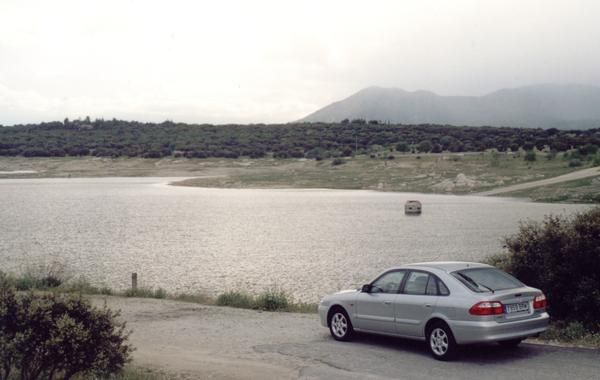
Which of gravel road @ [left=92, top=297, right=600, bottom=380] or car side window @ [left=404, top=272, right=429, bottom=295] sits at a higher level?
car side window @ [left=404, top=272, right=429, bottom=295]

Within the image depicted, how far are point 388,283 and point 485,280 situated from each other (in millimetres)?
1934

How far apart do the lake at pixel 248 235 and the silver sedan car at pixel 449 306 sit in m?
9.17

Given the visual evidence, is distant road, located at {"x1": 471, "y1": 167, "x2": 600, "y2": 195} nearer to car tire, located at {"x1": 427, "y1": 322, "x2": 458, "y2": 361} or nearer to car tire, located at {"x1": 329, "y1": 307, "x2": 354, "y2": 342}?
car tire, located at {"x1": 329, "y1": 307, "x2": 354, "y2": 342}

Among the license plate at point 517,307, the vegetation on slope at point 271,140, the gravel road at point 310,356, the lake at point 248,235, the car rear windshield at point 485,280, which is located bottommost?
the lake at point 248,235

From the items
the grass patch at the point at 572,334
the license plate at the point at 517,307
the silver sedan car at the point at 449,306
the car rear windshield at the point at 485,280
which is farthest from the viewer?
the grass patch at the point at 572,334

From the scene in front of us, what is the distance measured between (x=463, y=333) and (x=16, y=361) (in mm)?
6569

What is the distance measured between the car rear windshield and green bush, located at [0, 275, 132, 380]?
18.7 ft

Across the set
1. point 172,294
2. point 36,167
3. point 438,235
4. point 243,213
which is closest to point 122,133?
point 36,167

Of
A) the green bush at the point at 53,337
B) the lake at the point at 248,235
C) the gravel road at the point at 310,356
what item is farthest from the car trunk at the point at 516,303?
the lake at the point at 248,235

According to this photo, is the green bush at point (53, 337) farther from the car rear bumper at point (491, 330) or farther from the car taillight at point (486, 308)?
the car taillight at point (486, 308)

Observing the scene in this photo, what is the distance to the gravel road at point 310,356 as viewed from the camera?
10.8m

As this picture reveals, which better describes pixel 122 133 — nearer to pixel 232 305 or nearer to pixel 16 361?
pixel 232 305

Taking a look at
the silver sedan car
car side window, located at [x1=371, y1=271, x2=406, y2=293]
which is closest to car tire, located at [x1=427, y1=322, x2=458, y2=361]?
the silver sedan car

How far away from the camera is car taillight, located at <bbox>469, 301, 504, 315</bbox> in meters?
10.9
